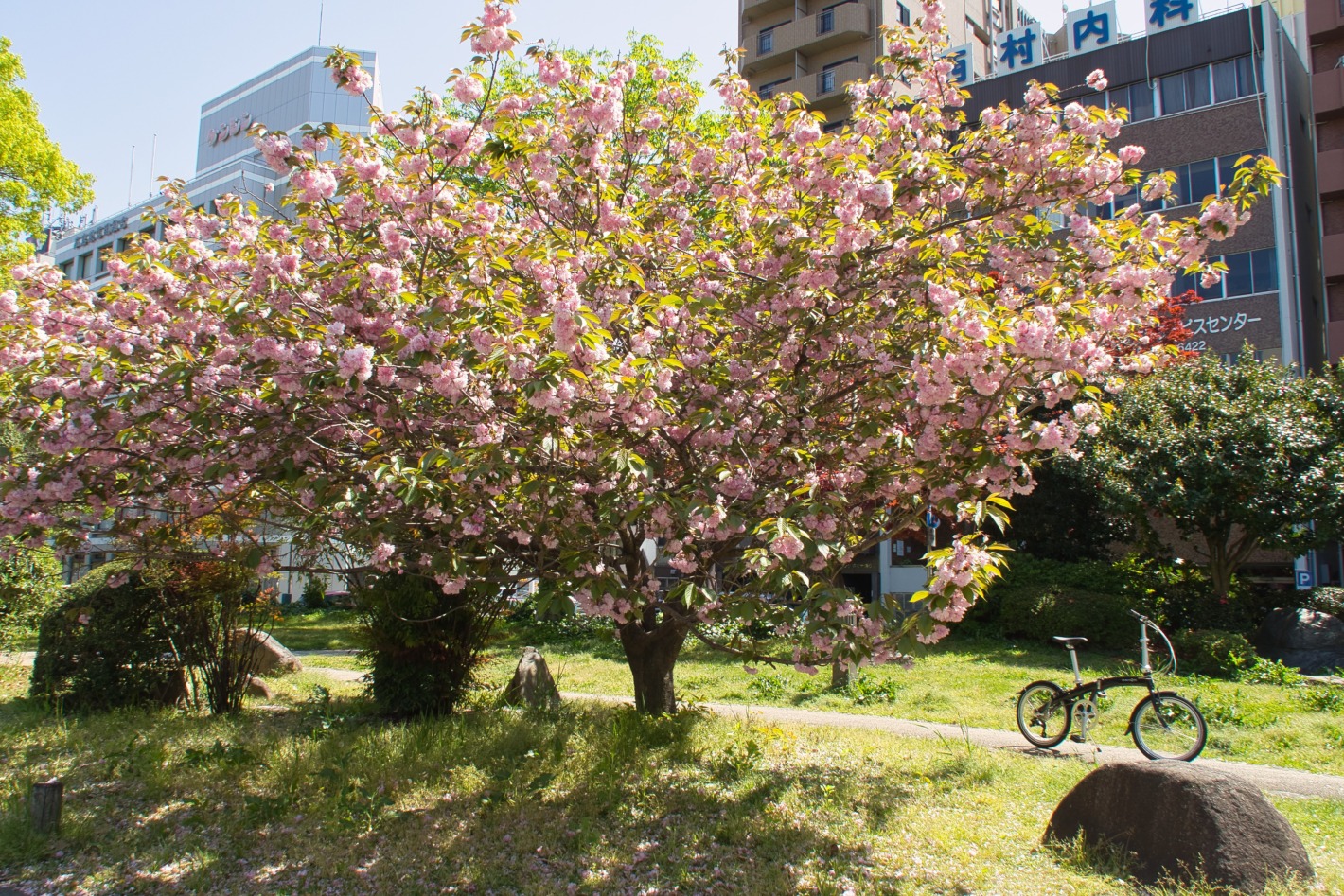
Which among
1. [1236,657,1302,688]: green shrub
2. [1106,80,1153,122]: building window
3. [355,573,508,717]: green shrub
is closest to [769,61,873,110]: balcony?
[1106,80,1153,122]: building window

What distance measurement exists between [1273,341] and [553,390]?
84.0ft

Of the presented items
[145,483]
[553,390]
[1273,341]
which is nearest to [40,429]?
[145,483]

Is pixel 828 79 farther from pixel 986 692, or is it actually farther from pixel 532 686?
pixel 532 686

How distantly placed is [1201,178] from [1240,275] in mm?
3101

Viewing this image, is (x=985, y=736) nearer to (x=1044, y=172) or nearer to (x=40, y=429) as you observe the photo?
(x=1044, y=172)

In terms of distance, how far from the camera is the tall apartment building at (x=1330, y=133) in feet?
82.1

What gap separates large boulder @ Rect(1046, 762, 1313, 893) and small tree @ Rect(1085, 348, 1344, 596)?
431 inches

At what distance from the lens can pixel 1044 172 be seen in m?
6.46

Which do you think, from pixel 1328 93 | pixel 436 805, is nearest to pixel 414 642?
pixel 436 805

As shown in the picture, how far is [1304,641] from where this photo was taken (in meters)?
13.3

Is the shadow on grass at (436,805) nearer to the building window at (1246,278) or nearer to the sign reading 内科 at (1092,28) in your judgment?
the building window at (1246,278)

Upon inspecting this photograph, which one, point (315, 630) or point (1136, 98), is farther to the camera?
point (1136, 98)

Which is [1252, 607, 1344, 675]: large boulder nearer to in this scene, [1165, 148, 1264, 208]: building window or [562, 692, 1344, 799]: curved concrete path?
[562, 692, 1344, 799]: curved concrete path

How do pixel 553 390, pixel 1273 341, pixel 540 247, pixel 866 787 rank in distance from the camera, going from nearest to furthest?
pixel 553 390, pixel 540 247, pixel 866 787, pixel 1273 341
